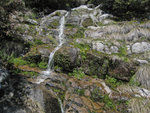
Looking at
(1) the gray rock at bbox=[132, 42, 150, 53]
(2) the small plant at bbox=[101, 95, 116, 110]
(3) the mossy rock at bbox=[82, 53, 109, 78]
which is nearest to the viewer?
(2) the small plant at bbox=[101, 95, 116, 110]

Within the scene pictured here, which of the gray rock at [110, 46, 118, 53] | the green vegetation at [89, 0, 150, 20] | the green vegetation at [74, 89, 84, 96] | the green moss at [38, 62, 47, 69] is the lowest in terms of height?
the green vegetation at [74, 89, 84, 96]

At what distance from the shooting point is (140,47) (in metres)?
8.13

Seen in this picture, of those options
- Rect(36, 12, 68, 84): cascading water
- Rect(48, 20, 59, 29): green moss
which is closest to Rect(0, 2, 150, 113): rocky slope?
Rect(48, 20, 59, 29): green moss

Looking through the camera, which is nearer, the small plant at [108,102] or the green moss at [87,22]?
the small plant at [108,102]

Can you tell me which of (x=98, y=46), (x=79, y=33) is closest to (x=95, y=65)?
(x=98, y=46)

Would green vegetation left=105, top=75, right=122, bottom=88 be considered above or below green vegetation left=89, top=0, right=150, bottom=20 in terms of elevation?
below

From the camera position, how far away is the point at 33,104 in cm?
381

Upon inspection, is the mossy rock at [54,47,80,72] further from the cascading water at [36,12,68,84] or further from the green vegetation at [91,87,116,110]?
the green vegetation at [91,87,116,110]

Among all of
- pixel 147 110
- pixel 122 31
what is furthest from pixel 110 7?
pixel 147 110

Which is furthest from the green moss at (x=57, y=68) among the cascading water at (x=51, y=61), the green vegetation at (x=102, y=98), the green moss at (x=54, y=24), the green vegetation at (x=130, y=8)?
the green vegetation at (x=130, y=8)

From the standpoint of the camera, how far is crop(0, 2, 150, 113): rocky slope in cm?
413

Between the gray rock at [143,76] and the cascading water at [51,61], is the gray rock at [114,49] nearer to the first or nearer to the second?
the gray rock at [143,76]

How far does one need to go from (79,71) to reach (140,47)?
5.18 m

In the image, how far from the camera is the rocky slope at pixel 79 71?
13.5ft
